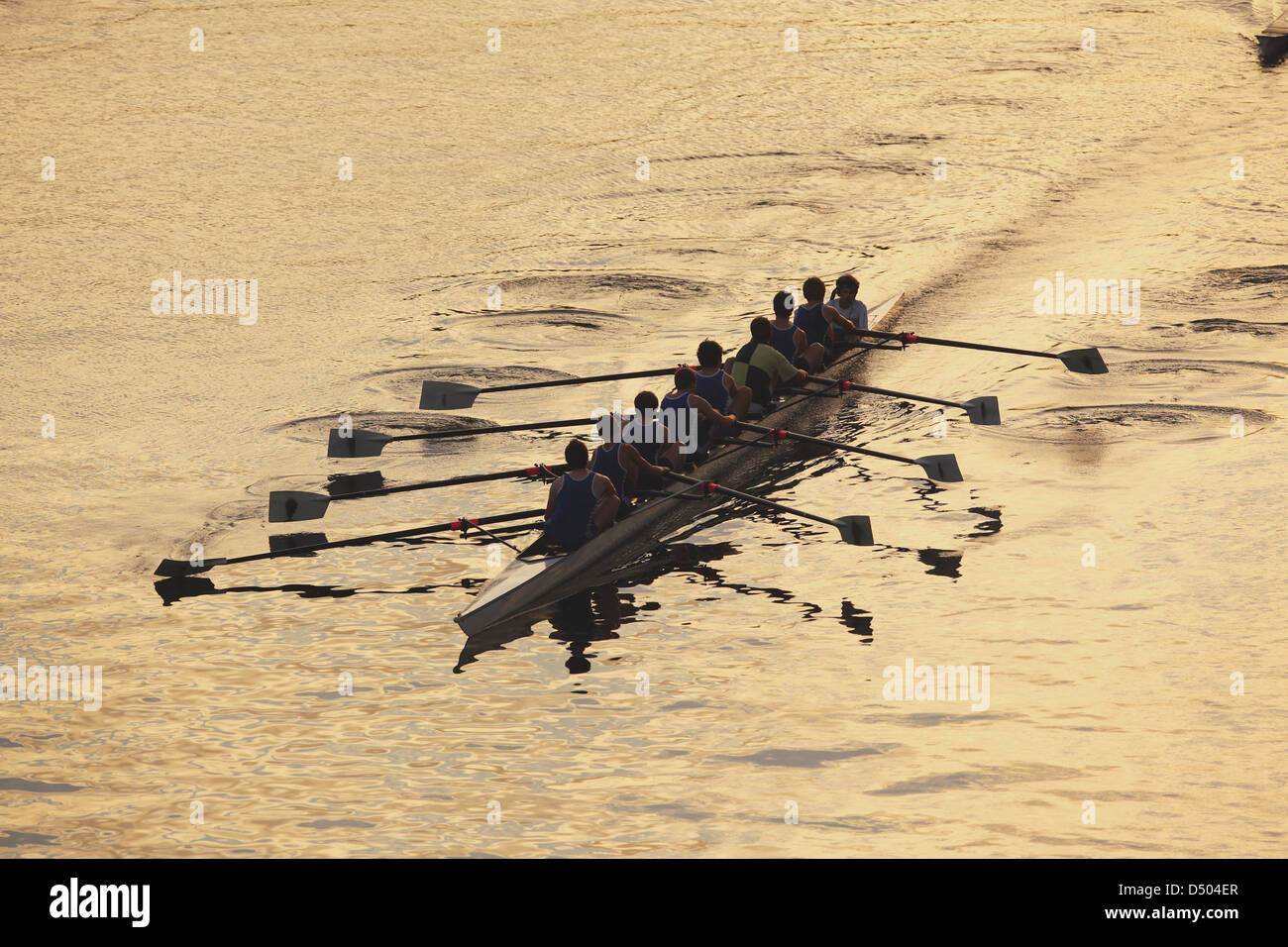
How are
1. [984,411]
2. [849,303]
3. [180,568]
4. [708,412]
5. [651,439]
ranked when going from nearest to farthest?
1. [180,568]
2. [651,439]
3. [708,412]
4. [984,411]
5. [849,303]

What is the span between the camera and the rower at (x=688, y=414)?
19188 mm

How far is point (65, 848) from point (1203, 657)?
1119 centimetres

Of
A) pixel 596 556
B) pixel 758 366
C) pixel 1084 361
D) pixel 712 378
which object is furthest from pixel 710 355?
pixel 1084 361

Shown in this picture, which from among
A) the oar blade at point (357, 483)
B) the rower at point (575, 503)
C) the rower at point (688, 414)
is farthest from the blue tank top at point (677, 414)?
→ the oar blade at point (357, 483)

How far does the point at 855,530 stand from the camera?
17.6m

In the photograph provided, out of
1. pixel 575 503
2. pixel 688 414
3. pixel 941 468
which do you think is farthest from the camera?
pixel 688 414

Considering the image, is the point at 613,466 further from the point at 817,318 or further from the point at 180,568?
the point at 817,318

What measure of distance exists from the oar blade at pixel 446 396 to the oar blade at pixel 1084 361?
8.73m

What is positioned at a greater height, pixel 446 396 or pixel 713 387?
pixel 446 396

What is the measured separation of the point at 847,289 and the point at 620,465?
754 centimetres

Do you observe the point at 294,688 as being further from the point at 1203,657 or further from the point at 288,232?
the point at 288,232

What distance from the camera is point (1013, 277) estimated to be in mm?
29219

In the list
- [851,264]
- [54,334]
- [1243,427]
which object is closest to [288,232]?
[54,334]

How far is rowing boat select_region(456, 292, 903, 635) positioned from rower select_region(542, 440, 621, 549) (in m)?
0.17
